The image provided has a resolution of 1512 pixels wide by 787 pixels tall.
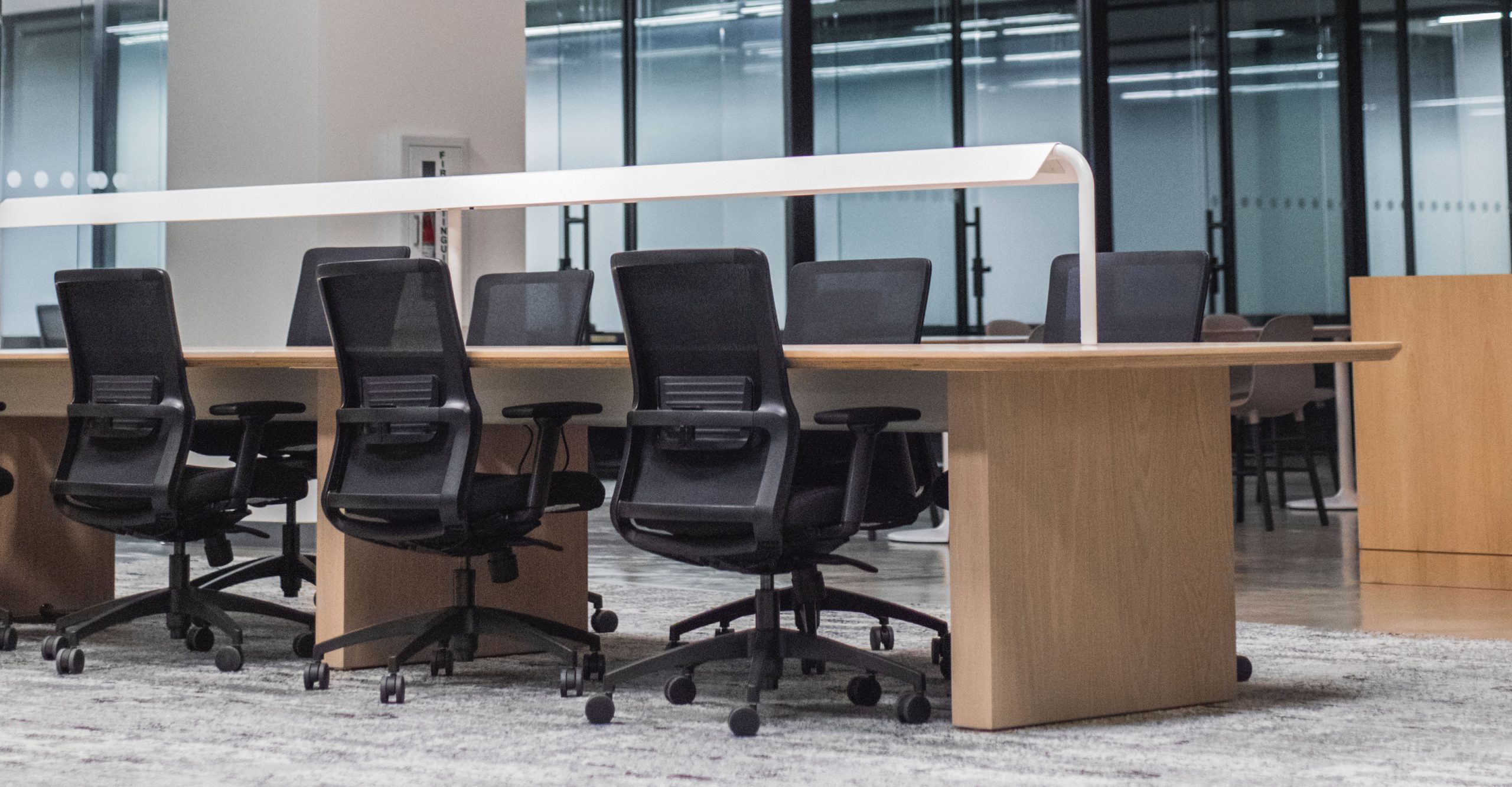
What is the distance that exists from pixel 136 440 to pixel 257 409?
0.32 meters

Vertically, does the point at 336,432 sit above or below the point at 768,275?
below

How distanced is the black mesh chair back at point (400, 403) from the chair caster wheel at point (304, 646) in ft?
2.05

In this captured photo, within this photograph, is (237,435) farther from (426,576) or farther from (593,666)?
(593,666)

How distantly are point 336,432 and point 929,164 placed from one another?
1462 millimetres

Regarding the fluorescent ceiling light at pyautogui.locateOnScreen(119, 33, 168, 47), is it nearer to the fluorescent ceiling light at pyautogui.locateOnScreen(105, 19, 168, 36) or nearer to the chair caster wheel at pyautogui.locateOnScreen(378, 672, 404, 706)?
the fluorescent ceiling light at pyautogui.locateOnScreen(105, 19, 168, 36)

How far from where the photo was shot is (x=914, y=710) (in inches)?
130

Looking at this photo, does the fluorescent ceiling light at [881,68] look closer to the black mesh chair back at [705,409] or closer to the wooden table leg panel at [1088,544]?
the wooden table leg panel at [1088,544]

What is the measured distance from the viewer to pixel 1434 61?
34.6 ft

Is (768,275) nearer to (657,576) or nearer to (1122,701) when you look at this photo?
(1122,701)

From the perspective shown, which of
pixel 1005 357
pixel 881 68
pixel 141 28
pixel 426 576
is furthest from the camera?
pixel 881 68

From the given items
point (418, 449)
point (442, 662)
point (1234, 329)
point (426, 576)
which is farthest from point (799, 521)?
point (1234, 329)

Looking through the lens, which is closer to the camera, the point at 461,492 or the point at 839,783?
the point at 839,783

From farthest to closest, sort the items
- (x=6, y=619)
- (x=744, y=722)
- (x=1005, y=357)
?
1. (x=6, y=619)
2. (x=744, y=722)
3. (x=1005, y=357)

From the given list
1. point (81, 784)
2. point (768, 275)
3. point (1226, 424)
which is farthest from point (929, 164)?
point (81, 784)
